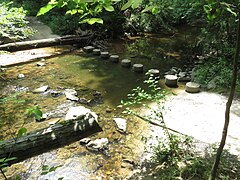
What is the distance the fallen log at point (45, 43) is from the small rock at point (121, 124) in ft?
19.0

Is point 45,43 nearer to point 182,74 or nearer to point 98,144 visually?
point 182,74

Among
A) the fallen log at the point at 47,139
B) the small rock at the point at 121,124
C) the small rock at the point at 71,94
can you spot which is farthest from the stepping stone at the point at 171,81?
the fallen log at the point at 47,139

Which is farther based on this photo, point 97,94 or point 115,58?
point 115,58

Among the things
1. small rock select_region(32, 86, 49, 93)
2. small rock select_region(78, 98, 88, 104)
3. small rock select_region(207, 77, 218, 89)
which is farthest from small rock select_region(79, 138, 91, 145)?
small rock select_region(207, 77, 218, 89)

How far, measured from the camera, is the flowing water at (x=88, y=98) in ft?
11.2

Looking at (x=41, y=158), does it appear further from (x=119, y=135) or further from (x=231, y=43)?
(x=231, y=43)

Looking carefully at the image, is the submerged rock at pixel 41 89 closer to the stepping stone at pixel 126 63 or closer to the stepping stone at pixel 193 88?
the stepping stone at pixel 126 63

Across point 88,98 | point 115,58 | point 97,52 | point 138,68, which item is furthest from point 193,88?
point 97,52

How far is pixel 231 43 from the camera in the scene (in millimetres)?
6809

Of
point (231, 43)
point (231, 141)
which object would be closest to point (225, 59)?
point (231, 43)

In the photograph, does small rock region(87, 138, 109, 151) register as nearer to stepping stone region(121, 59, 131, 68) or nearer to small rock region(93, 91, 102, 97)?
small rock region(93, 91, 102, 97)

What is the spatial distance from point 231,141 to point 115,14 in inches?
342

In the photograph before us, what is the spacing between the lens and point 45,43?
925 cm

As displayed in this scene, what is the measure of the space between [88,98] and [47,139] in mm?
2447
